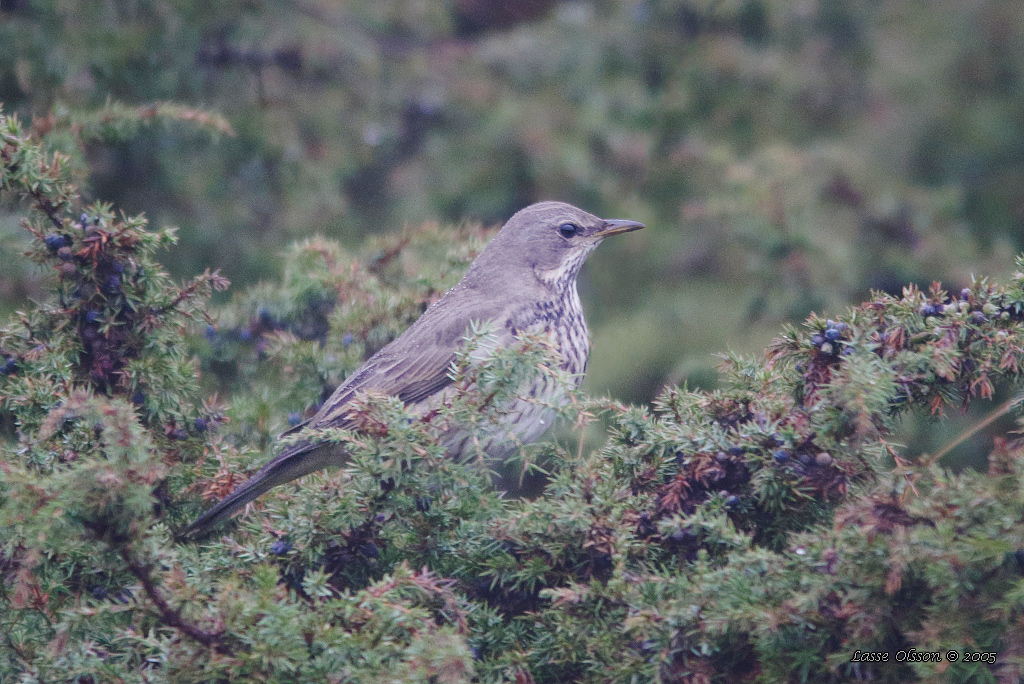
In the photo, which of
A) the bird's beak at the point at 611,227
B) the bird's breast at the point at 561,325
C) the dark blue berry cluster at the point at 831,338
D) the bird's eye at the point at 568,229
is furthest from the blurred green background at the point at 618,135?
the dark blue berry cluster at the point at 831,338

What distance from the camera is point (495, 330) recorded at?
323cm

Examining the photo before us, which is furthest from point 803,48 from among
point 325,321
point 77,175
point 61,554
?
point 61,554

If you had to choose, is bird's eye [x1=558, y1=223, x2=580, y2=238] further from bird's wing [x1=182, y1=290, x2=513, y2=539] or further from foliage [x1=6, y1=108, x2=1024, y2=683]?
foliage [x1=6, y1=108, x2=1024, y2=683]

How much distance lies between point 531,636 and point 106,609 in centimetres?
107

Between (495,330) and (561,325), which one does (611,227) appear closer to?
(561,325)

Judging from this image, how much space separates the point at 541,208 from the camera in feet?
16.0

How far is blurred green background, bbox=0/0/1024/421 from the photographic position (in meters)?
5.55

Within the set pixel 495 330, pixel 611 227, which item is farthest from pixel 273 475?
pixel 611 227

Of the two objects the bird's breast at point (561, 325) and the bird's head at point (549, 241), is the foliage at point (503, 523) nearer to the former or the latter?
the bird's breast at point (561, 325)

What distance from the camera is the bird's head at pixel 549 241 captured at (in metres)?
4.64

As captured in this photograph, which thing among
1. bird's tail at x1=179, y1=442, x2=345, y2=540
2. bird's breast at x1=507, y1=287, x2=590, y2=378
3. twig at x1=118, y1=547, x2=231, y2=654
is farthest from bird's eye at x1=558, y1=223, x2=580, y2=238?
twig at x1=118, y1=547, x2=231, y2=654

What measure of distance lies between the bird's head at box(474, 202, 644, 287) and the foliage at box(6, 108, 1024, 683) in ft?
6.08

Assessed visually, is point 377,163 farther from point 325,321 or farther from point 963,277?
point 963,277

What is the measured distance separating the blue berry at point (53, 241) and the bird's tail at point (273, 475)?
935 mm
